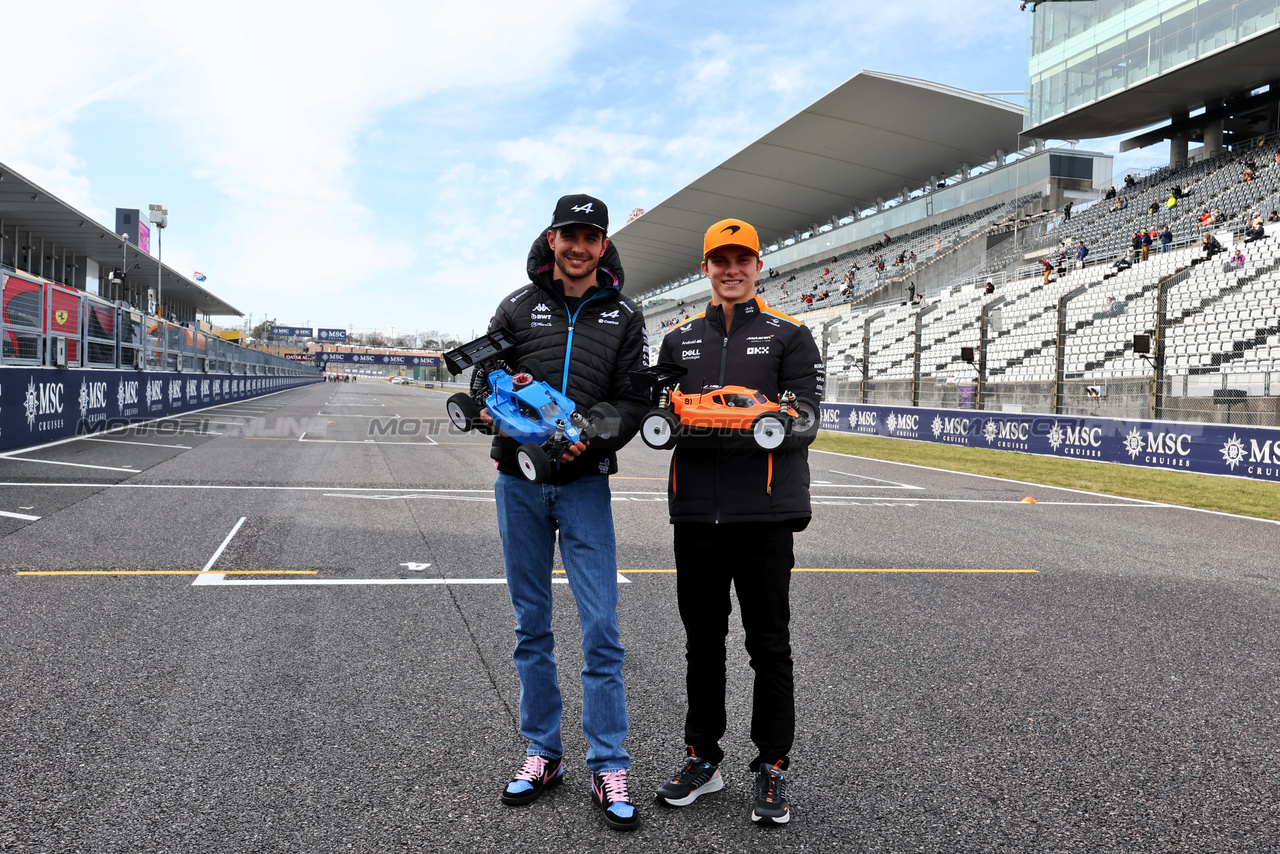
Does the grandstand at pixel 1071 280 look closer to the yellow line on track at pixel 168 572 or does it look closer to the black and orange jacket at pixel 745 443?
the black and orange jacket at pixel 745 443

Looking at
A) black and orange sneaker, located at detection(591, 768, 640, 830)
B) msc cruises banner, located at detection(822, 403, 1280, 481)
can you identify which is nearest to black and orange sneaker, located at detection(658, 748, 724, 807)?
black and orange sneaker, located at detection(591, 768, 640, 830)

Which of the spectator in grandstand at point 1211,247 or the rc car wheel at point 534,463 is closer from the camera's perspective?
the rc car wheel at point 534,463

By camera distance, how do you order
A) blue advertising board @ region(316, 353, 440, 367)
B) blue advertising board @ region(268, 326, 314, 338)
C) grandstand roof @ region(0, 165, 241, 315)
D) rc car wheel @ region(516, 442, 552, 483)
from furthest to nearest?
blue advertising board @ region(268, 326, 314, 338) < blue advertising board @ region(316, 353, 440, 367) < grandstand roof @ region(0, 165, 241, 315) < rc car wheel @ region(516, 442, 552, 483)

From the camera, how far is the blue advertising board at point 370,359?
128m

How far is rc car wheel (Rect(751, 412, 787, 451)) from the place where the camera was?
262cm

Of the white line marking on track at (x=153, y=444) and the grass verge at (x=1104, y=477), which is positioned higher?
the white line marking on track at (x=153, y=444)

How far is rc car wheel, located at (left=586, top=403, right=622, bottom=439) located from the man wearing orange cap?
27 centimetres

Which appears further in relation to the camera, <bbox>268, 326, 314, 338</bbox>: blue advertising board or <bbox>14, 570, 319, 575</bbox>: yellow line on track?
<bbox>268, 326, 314, 338</bbox>: blue advertising board

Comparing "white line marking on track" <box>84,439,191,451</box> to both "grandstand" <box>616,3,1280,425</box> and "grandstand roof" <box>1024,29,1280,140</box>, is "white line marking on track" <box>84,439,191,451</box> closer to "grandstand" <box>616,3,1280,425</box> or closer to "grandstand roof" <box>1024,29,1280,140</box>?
"grandstand" <box>616,3,1280,425</box>

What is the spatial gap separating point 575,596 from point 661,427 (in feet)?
2.09

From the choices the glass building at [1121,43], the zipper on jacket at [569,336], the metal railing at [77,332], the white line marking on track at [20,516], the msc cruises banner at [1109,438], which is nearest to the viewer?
the zipper on jacket at [569,336]

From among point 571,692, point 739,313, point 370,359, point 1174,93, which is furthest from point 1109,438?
point 370,359

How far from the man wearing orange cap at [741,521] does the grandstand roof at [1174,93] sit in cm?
3395

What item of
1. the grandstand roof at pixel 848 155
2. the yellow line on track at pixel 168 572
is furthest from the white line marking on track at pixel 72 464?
the grandstand roof at pixel 848 155
